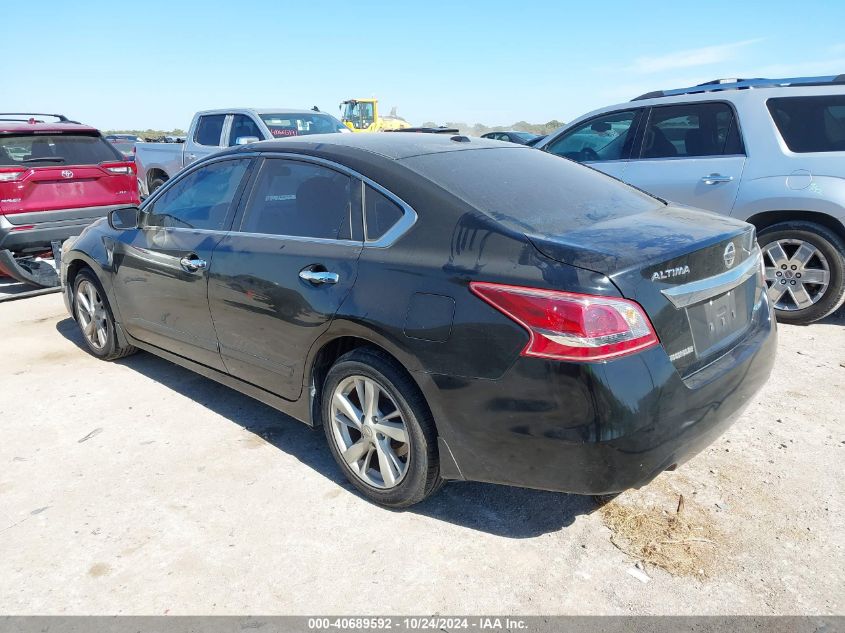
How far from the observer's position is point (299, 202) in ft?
11.1

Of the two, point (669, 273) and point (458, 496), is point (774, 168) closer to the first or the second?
point (669, 273)

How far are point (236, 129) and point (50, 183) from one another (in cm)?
365

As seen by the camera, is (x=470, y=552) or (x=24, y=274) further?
(x=24, y=274)

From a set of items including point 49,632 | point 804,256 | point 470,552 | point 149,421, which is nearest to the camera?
point 49,632

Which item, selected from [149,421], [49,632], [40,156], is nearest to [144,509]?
[49,632]

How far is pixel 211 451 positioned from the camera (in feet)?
12.0

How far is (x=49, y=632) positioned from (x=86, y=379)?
8.94ft

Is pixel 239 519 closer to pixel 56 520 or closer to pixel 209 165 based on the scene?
pixel 56 520

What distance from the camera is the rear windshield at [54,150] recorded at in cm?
696

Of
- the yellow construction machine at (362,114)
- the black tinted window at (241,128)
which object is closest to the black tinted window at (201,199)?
the black tinted window at (241,128)

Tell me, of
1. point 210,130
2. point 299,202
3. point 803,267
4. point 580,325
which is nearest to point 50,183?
point 210,130

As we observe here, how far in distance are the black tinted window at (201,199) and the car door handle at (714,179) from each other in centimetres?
388

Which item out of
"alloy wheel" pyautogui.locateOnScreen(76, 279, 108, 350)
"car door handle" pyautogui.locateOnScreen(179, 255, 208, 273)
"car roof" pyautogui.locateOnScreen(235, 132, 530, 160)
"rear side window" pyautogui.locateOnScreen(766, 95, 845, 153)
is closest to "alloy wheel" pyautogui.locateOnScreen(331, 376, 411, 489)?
"car roof" pyautogui.locateOnScreen(235, 132, 530, 160)

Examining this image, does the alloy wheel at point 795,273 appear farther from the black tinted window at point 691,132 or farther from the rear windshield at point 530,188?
the rear windshield at point 530,188
